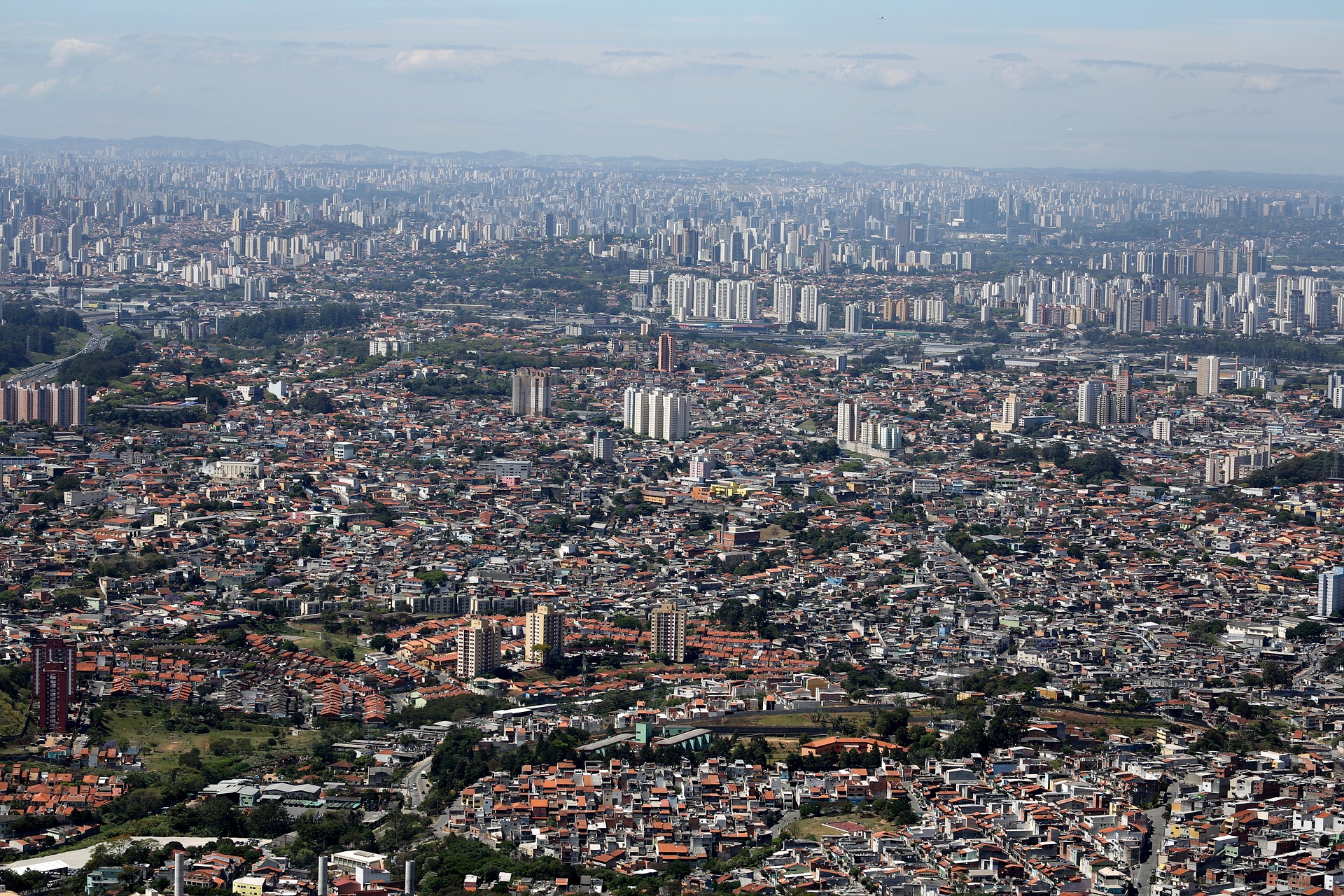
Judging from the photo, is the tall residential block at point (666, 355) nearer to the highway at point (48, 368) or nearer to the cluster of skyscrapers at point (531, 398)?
the cluster of skyscrapers at point (531, 398)

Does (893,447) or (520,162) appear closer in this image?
(893,447)

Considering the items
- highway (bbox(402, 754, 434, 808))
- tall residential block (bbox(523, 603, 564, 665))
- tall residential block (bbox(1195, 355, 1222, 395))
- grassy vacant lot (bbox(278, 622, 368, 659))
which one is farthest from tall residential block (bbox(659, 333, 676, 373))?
highway (bbox(402, 754, 434, 808))

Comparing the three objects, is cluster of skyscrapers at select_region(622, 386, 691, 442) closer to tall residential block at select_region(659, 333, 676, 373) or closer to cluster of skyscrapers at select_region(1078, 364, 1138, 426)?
tall residential block at select_region(659, 333, 676, 373)

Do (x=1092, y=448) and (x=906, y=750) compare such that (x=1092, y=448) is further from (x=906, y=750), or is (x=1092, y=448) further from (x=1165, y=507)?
(x=906, y=750)

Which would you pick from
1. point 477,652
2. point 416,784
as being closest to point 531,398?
point 477,652

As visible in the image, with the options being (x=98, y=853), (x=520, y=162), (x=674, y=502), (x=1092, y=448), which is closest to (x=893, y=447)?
(x=1092, y=448)
